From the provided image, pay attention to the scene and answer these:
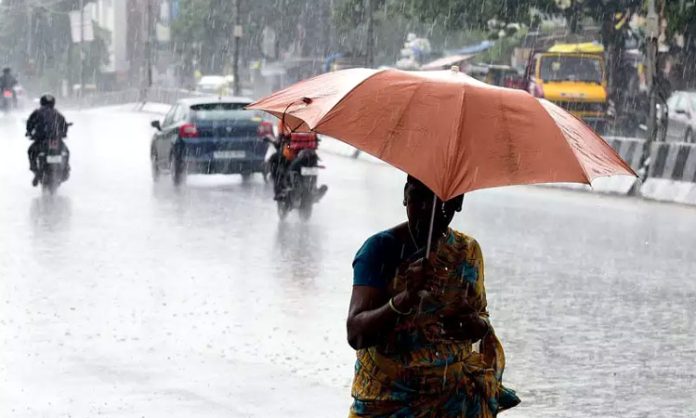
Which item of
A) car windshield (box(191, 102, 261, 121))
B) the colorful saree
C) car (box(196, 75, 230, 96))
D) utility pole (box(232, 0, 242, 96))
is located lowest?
car (box(196, 75, 230, 96))

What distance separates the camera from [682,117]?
37625 mm

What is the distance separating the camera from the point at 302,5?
79.0m

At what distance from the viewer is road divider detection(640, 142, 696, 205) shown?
2200cm

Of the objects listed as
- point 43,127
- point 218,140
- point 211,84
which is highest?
point 43,127

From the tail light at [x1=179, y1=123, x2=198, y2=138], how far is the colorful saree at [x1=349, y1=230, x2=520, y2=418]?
19464 millimetres

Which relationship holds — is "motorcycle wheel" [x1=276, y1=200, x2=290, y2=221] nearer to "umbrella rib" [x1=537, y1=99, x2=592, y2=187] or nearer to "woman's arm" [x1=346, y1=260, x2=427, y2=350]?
"umbrella rib" [x1=537, y1=99, x2=592, y2=187]

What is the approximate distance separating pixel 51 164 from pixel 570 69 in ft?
76.0

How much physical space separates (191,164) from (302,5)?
56441 millimetres

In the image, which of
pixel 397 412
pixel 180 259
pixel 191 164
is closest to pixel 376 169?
pixel 191 164

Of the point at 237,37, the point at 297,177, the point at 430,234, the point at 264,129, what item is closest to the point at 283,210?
the point at 297,177

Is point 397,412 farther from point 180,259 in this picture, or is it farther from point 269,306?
point 180,259

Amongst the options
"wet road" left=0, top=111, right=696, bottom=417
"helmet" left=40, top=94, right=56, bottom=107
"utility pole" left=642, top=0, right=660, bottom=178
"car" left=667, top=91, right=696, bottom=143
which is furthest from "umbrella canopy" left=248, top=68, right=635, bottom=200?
"car" left=667, top=91, right=696, bottom=143

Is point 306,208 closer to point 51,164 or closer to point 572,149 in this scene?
point 51,164

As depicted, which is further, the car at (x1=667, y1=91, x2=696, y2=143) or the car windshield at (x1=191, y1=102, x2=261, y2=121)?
the car at (x1=667, y1=91, x2=696, y2=143)
